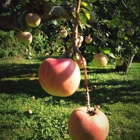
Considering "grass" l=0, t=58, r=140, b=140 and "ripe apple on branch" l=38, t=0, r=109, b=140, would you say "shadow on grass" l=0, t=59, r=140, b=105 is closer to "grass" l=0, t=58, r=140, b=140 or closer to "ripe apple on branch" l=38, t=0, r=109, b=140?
"grass" l=0, t=58, r=140, b=140

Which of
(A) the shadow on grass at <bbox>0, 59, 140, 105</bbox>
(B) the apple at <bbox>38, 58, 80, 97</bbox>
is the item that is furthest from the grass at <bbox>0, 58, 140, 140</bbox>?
(B) the apple at <bbox>38, 58, 80, 97</bbox>

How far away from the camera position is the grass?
11.2 feet

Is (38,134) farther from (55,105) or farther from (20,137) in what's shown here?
(55,105)

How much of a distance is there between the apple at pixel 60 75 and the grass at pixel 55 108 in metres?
2.70

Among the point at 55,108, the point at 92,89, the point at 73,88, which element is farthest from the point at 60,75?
the point at 92,89

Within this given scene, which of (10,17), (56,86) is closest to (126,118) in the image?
(10,17)

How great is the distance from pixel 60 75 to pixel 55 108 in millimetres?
3751

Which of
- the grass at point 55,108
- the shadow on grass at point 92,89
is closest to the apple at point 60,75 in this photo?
the grass at point 55,108

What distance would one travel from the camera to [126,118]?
3996 millimetres

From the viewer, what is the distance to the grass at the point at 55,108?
11.2 ft

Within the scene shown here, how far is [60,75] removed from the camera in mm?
686

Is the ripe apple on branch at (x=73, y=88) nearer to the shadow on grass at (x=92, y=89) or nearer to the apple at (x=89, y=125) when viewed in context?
the apple at (x=89, y=125)

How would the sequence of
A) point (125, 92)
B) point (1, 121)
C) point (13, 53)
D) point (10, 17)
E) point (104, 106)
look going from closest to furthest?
point (10, 17), point (1, 121), point (104, 106), point (125, 92), point (13, 53)

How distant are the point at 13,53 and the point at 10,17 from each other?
9.35 meters
